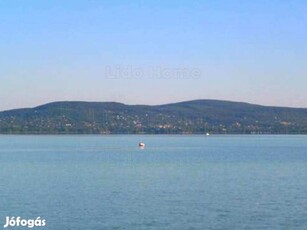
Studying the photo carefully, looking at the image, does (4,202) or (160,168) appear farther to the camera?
(160,168)

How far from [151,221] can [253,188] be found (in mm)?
17437

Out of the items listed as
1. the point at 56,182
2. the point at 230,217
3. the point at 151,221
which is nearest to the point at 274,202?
the point at 230,217

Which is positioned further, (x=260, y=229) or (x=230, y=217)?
(x=230, y=217)

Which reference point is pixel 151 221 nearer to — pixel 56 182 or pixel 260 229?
pixel 260 229

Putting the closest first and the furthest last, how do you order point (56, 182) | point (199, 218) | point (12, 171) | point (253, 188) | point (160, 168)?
point (199, 218), point (253, 188), point (56, 182), point (12, 171), point (160, 168)

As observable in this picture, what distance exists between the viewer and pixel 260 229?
33594 millimetres

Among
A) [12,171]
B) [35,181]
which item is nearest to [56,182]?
[35,181]

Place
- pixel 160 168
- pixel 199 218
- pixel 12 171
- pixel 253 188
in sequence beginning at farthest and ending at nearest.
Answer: pixel 160 168, pixel 12 171, pixel 253 188, pixel 199 218

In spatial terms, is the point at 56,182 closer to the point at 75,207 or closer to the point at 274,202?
the point at 75,207

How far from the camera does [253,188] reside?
51219 mm

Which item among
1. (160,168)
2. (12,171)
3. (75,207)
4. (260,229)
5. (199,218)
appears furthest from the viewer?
(160,168)

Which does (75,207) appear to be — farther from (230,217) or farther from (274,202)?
(274,202)

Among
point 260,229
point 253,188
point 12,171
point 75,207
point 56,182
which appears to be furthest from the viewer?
point 12,171

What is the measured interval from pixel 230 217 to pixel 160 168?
37215 millimetres
